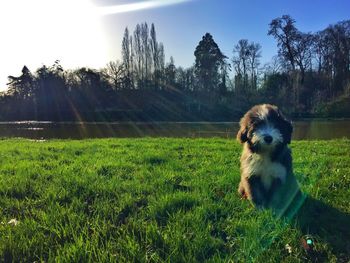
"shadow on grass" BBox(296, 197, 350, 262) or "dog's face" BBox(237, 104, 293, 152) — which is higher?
"dog's face" BBox(237, 104, 293, 152)

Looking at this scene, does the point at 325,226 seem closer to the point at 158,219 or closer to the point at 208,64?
the point at 158,219

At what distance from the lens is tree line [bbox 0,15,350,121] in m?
59.6

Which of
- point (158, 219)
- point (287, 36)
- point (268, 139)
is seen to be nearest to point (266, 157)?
point (268, 139)

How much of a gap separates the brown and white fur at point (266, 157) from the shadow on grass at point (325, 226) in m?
0.57

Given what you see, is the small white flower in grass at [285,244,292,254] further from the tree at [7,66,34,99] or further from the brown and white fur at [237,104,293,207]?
the tree at [7,66,34,99]

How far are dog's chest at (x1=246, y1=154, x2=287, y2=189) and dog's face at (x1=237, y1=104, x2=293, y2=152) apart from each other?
17 cm

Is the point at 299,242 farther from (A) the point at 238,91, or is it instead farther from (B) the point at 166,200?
(A) the point at 238,91

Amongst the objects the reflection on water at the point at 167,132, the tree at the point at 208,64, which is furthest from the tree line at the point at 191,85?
the reflection on water at the point at 167,132

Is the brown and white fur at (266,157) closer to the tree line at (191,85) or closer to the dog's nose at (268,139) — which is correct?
the dog's nose at (268,139)

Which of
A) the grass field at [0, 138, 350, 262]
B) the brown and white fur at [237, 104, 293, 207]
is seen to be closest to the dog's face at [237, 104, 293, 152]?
the brown and white fur at [237, 104, 293, 207]

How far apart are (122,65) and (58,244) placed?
77542 millimetres

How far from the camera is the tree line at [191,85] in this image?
5962 centimetres

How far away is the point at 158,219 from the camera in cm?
473

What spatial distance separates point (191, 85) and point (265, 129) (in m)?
69.6
